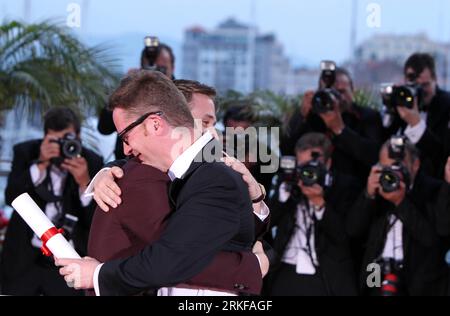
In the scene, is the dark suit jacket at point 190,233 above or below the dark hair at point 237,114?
above

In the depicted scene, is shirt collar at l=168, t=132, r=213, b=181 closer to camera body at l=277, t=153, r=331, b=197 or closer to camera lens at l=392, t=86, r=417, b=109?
camera body at l=277, t=153, r=331, b=197

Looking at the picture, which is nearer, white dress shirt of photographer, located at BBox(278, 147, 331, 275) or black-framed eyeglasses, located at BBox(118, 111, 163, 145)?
black-framed eyeglasses, located at BBox(118, 111, 163, 145)

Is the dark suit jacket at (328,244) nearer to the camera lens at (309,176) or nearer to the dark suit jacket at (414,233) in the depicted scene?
the dark suit jacket at (414,233)

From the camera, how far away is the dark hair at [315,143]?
5.57 metres

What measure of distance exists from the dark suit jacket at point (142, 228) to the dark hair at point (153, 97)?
170 millimetres

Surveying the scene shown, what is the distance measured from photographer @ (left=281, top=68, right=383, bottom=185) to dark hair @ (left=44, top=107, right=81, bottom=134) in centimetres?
146

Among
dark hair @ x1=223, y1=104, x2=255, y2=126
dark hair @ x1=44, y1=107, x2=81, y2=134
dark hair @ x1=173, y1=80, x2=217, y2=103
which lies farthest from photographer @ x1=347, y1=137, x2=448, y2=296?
dark hair @ x1=173, y1=80, x2=217, y2=103

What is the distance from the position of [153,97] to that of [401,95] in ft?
10.5

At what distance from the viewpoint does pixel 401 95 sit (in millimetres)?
5578

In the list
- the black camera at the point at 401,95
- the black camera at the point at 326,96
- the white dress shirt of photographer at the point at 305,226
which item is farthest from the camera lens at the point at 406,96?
the white dress shirt of photographer at the point at 305,226

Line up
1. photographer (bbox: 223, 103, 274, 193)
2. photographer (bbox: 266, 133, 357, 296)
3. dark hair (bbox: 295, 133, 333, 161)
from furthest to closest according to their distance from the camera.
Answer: dark hair (bbox: 295, 133, 333, 161), photographer (bbox: 266, 133, 357, 296), photographer (bbox: 223, 103, 274, 193)

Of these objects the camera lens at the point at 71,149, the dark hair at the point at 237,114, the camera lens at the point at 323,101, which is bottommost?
the camera lens at the point at 71,149

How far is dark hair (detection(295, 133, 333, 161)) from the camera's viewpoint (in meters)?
5.57
